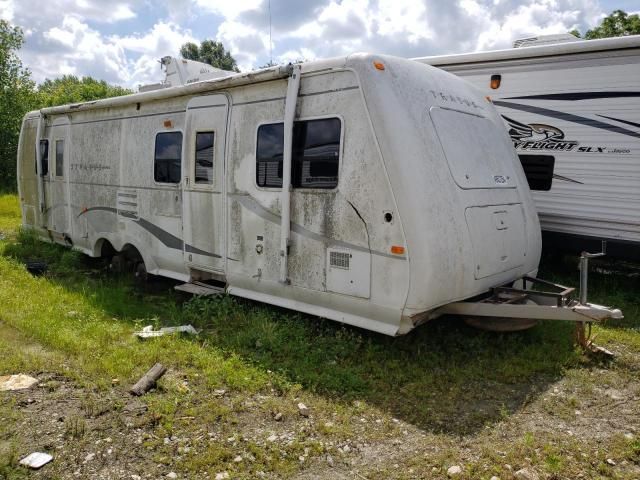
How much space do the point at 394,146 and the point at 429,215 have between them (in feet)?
2.09

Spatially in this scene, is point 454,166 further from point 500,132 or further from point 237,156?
point 237,156

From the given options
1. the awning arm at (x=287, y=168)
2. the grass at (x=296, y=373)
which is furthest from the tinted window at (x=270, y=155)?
the grass at (x=296, y=373)

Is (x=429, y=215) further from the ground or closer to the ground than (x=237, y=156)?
closer to the ground

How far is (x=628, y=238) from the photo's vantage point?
22.8ft

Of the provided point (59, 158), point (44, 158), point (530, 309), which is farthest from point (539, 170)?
point (44, 158)

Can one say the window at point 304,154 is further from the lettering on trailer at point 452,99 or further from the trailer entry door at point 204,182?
the lettering on trailer at point 452,99

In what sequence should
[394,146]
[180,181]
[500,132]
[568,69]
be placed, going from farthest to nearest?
[568,69], [180,181], [500,132], [394,146]

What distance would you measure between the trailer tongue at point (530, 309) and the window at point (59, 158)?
7085mm

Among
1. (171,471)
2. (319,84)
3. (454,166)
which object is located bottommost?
(171,471)

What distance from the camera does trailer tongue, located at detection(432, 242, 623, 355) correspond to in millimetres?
4559

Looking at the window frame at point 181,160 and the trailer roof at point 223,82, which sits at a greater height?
the trailer roof at point 223,82

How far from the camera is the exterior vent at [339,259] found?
4.95 meters

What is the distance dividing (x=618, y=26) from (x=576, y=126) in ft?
57.8

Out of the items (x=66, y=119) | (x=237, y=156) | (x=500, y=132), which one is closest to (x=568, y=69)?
(x=500, y=132)
